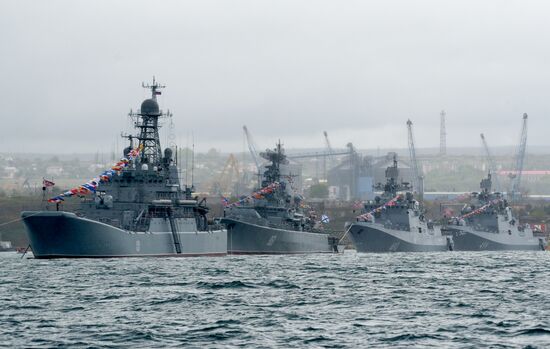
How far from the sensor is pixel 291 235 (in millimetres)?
129625

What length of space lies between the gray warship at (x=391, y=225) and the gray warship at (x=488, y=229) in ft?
63.0

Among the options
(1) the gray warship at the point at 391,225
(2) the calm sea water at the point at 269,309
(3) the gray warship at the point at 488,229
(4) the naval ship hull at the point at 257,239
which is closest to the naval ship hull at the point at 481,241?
(3) the gray warship at the point at 488,229

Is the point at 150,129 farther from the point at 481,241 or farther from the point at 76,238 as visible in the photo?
the point at 481,241

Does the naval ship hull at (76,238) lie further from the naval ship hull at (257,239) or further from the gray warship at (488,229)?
the gray warship at (488,229)

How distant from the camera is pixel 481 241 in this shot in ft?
563

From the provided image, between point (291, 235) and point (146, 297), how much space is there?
Result: 7627 centimetres

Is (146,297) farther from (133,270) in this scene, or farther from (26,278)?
(133,270)

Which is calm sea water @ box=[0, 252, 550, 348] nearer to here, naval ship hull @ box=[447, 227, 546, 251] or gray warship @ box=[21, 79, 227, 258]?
gray warship @ box=[21, 79, 227, 258]

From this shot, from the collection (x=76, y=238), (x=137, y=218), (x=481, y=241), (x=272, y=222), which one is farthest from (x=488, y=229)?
(x=76, y=238)

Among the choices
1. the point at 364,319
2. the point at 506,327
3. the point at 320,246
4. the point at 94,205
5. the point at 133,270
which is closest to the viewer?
the point at 506,327

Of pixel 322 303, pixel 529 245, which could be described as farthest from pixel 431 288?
pixel 529 245

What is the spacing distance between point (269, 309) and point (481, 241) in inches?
5030

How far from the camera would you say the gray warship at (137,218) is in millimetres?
94000

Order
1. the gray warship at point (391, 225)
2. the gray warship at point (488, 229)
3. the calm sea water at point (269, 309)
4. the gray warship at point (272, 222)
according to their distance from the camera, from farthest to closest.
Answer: the gray warship at point (488, 229), the gray warship at point (391, 225), the gray warship at point (272, 222), the calm sea water at point (269, 309)
